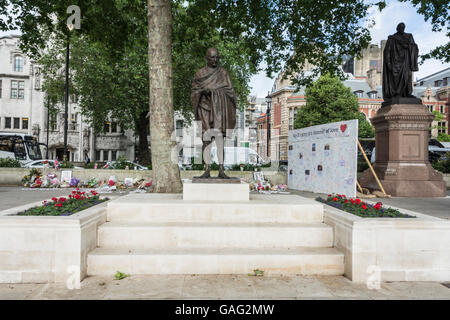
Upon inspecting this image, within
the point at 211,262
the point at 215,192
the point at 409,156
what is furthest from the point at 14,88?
the point at 211,262

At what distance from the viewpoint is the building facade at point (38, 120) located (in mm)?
45906

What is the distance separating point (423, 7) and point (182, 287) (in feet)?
53.6

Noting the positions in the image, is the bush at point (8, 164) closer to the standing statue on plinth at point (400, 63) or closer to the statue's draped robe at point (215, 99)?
the statue's draped robe at point (215, 99)

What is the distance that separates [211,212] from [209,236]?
67 centimetres

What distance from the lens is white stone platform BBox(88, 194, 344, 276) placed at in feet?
13.8

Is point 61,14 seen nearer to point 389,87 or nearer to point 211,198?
point 211,198

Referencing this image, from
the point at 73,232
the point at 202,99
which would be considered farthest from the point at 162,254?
the point at 202,99

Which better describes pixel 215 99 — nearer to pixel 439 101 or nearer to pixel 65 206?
pixel 65 206

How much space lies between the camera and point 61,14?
1348 centimetres

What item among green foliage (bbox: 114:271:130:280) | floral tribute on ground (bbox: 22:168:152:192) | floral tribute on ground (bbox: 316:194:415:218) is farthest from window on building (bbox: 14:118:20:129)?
floral tribute on ground (bbox: 316:194:415:218)

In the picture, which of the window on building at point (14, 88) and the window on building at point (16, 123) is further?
the window on building at point (14, 88)

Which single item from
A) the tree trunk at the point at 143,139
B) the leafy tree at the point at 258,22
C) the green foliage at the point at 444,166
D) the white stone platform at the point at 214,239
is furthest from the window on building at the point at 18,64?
the green foliage at the point at 444,166

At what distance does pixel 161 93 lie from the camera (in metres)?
9.23

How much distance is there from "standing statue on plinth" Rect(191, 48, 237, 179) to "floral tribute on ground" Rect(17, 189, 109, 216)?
2.28 m
